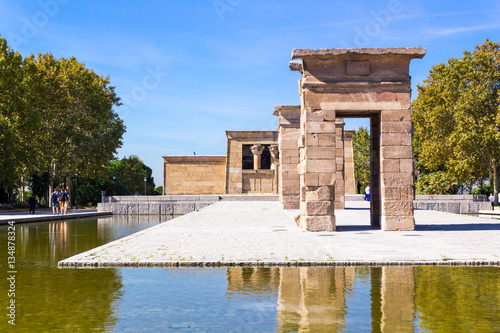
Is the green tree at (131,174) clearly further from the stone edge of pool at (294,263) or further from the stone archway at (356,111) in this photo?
the stone edge of pool at (294,263)

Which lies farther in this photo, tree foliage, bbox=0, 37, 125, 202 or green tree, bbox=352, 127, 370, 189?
green tree, bbox=352, 127, 370, 189

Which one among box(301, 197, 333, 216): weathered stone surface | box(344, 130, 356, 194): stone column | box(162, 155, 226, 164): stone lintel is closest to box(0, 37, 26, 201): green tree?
box(162, 155, 226, 164): stone lintel

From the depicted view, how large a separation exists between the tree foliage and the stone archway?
22.2 meters

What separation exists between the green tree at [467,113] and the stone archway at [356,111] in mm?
22444

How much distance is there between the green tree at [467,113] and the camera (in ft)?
117

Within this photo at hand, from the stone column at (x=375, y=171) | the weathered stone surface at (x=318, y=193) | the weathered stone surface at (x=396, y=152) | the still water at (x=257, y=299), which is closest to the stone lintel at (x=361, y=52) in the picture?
the stone column at (x=375, y=171)

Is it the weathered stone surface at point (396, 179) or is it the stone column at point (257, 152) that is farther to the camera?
the stone column at point (257, 152)

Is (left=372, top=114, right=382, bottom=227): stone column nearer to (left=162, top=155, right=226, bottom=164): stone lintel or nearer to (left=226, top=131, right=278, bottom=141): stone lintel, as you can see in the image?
(left=226, top=131, right=278, bottom=141): stone lintel

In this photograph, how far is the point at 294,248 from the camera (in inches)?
413

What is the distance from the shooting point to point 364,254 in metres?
9.52

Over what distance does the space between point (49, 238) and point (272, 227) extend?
21.5 ft

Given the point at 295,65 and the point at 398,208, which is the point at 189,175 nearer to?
the point at 295,65

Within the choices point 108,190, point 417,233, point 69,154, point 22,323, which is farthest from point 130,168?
point 22,323

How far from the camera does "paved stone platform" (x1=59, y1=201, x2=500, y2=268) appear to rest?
8.79 meters
